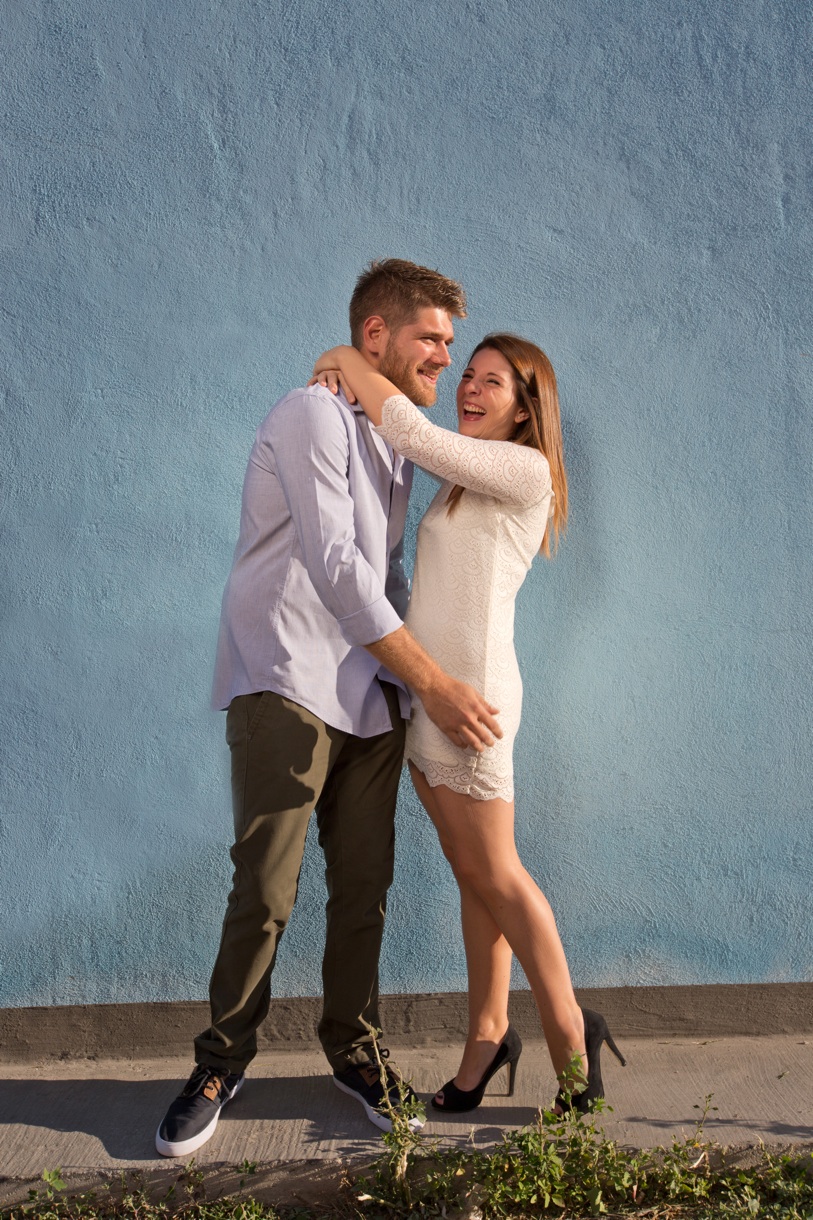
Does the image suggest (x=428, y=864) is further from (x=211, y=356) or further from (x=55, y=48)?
(x=55, y=48)

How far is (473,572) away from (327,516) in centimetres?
39

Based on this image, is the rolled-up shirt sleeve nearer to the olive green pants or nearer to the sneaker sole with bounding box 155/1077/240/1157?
the olive green pants

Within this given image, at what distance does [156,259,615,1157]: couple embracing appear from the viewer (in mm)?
2445

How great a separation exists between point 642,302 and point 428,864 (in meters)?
1.87

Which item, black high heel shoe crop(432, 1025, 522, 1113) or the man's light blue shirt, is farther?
black high heel shoe crop(432, 1025, 522, 1113)

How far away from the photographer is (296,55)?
3096 millimetres

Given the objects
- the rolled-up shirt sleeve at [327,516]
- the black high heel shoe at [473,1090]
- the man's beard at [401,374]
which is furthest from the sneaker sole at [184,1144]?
the man's beard at [401,374]

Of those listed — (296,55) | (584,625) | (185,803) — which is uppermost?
(296,55)

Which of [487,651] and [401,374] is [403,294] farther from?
[487,651]

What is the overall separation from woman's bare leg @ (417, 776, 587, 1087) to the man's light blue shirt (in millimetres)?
330

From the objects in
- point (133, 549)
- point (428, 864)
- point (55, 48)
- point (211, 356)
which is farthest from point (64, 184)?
point (428, 864)

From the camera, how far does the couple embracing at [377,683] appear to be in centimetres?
245

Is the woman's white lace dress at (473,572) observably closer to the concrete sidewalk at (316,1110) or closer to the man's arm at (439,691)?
the man's arm at (439,691)

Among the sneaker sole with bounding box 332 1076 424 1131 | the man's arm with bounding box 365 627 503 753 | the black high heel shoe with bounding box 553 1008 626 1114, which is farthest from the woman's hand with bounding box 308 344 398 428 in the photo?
the sneaker sole with bounding box 332 1076 424 1131
